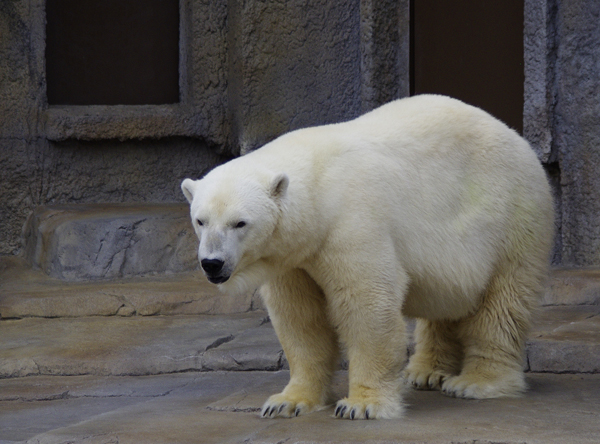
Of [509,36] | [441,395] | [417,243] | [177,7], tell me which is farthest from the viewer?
[177,7]

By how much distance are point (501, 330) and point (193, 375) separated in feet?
5.13

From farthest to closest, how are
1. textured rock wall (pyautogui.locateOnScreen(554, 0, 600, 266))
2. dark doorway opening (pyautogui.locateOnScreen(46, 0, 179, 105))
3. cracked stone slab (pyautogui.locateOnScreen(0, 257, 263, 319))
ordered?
dark doorway opening (pyautogui.locateOnScreen(46, 0, 179, 105))
textured rock wall (pyautogui.locateOnScreen(554, 0, 600, 266))
cracked stone slab (pyautogui.locateOnScreen(0, 257, 263, 319))

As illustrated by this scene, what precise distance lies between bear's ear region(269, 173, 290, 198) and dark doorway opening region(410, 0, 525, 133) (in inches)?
138

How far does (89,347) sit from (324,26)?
11.0 feet

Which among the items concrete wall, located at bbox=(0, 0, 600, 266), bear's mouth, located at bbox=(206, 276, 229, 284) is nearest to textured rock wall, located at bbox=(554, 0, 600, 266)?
concrete wall, located at bbox=(0, 0, 600, 266)

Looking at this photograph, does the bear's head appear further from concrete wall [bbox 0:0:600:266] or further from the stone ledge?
the stone ledge

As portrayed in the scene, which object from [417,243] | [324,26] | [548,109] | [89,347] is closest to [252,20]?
[324,26]

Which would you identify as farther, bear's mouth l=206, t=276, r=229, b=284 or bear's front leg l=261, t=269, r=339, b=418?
bear's front leg l=261, t=269, r=339, b=418

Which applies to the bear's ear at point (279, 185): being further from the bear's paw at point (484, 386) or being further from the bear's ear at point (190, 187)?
the bear's paw at point (484, 386)

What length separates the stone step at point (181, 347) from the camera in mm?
4348

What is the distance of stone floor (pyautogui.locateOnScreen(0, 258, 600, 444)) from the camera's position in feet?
10.4

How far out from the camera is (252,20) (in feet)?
22.6

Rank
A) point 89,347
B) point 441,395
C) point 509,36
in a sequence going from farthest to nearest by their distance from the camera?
point 509,36 → point 89,347 → point 441,395

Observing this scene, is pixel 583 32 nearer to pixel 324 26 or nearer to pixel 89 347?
pixel 324 26
